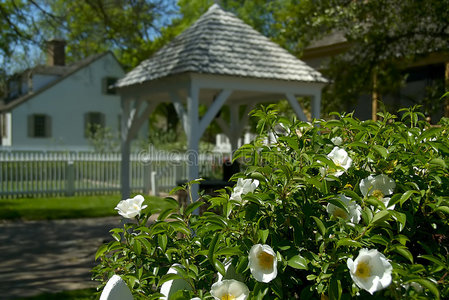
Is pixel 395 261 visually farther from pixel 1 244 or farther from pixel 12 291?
pixel 1 244

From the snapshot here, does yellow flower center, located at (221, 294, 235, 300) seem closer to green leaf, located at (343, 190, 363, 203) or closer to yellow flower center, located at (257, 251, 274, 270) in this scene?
yellow flower center, located at (257, 251, 274, 270)

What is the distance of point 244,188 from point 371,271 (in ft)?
2.08

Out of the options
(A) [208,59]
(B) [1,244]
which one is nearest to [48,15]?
(A) [208,59]

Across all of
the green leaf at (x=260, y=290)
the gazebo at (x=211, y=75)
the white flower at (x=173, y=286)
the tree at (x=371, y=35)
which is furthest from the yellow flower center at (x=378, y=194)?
the tree at (x=371, y=35)

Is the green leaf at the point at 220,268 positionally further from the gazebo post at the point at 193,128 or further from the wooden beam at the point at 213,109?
the wooden beam at the point at 213,109

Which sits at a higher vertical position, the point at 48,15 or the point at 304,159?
the point at 48,15

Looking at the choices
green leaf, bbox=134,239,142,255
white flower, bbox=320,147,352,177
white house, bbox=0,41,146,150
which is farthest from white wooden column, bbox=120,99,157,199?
white house, bbox=0,41,146,150

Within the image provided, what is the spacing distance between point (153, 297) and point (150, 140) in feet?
83.9

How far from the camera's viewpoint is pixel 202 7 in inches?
1382

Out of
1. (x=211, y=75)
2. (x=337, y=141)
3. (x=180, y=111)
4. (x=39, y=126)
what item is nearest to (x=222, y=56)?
(x=211, y=75)

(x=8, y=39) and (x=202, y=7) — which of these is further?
(x=202, y=7)

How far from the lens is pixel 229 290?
1726 millimetres

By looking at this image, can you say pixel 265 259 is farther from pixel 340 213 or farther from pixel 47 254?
pixel 47 254

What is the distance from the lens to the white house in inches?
1204
